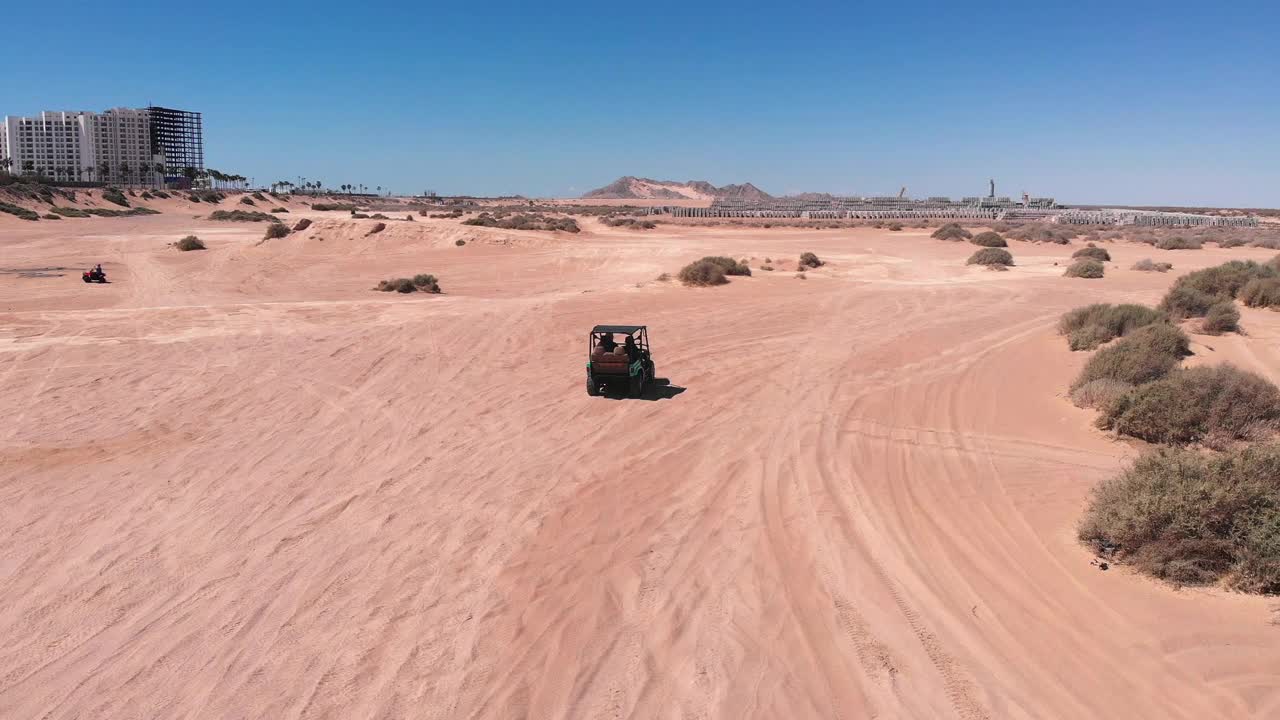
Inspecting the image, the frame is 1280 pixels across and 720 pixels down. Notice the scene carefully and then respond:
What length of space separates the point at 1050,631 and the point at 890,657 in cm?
136

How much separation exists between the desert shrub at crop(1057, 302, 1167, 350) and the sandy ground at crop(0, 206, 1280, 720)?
1.54 feet

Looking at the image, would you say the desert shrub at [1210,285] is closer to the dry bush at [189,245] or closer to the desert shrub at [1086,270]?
the desert shrub at [1086,270]

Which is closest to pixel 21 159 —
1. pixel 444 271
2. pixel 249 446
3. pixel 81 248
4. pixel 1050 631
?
pixel 81 248

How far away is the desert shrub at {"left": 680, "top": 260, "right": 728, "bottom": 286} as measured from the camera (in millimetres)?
29562

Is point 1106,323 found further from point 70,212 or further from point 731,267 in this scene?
point 70,212

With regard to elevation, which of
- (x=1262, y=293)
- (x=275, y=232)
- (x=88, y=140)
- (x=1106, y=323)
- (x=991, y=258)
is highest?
(x=88, y=140)

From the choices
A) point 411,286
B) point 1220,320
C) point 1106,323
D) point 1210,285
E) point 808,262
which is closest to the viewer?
point 1106,323

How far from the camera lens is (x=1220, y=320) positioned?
58.9 feet

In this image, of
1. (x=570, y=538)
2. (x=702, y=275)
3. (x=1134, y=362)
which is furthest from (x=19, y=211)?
(x=1134, y=362)

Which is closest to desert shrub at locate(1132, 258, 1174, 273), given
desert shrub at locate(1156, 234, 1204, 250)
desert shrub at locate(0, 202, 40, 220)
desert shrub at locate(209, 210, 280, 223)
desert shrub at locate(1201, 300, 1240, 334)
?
desert shrub at locate(1156, 234, 1204, 250)

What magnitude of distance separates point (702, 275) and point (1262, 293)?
16.6 meters

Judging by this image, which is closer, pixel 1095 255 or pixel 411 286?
pixel 411 286

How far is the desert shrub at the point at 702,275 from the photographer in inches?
1164

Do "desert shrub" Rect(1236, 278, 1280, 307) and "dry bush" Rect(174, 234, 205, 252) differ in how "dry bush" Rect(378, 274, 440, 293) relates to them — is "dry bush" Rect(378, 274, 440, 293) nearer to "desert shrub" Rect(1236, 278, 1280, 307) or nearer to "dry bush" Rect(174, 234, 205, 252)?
"dry bush" Rect(174, 234, 205, 252)
